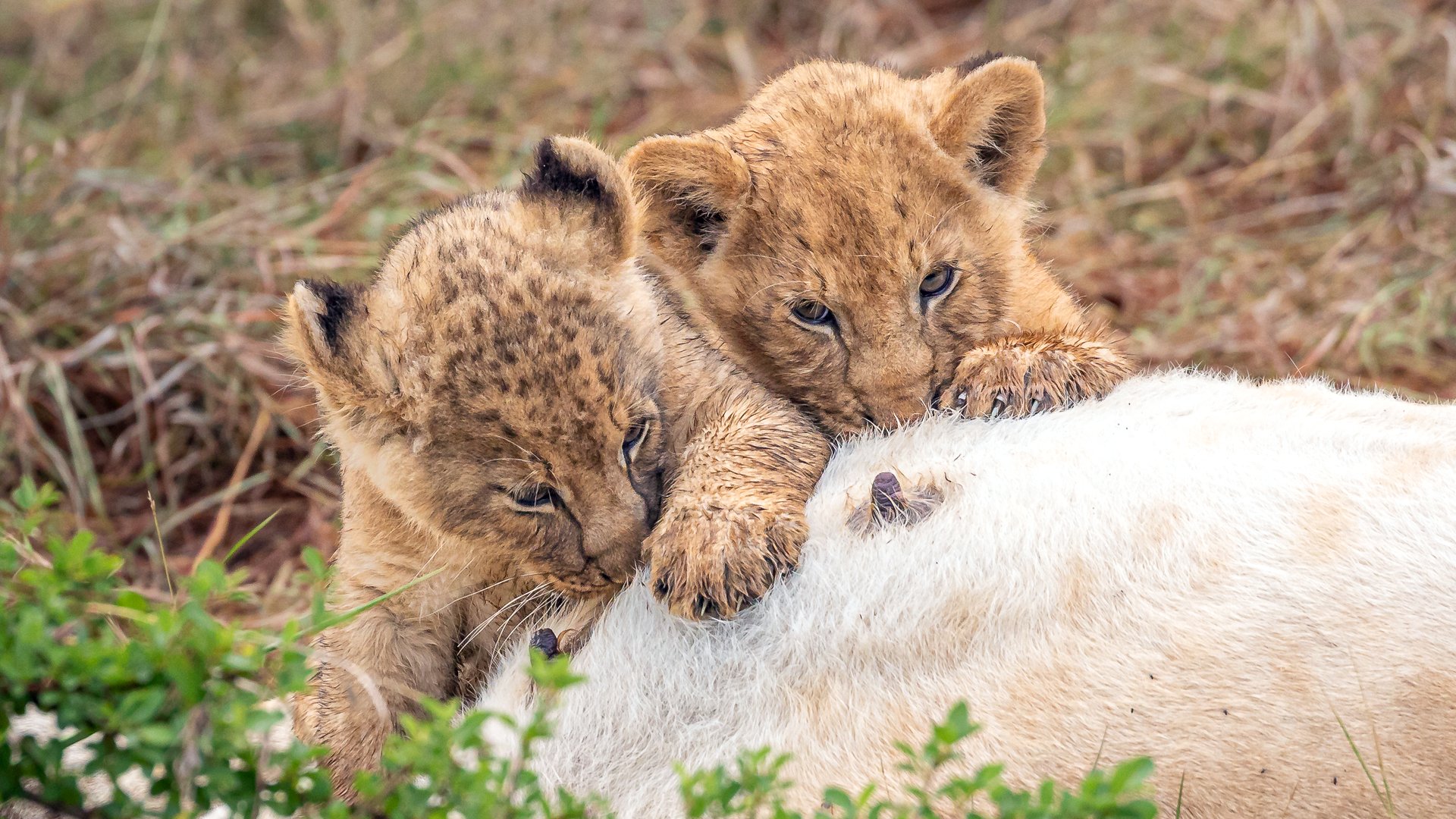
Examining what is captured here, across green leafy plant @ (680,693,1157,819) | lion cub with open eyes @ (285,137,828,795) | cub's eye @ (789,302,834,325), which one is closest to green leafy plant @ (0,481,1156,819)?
green leafy plant @ (680,693,1157,819)

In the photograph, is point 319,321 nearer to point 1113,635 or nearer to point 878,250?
point 878,250

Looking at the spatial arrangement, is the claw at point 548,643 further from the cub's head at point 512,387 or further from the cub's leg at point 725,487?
the cub's leg at point 725,487

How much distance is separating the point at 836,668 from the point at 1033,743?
0.43m

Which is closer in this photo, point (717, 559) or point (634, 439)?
point (717, 559)

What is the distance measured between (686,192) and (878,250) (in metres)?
0.58

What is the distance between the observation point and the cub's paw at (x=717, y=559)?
2758 mm

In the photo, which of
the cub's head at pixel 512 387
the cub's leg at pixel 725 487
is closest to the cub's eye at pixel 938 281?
the cub's leg at pixel 725 487

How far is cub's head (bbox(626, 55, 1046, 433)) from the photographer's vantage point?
11.1 ft

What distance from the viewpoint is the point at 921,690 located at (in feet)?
8.59

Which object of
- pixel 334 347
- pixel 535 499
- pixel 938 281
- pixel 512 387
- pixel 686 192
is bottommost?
pixel 938 281

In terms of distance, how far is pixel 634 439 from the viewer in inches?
114

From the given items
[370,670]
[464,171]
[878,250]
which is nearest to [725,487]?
[878,250]

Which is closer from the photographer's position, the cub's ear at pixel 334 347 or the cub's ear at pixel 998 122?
the cub's ear at pixel 334 347

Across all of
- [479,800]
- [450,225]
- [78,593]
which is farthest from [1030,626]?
[78,593]
